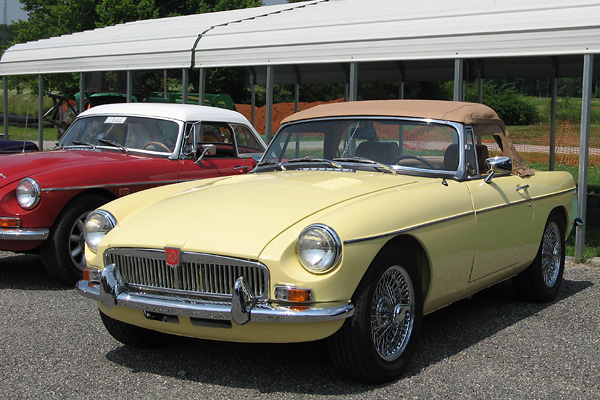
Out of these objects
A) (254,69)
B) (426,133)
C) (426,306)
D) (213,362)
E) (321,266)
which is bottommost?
(213,362)

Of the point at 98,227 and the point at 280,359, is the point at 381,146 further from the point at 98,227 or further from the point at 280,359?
the point at 98,227

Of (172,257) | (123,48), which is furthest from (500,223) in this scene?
(123,48)

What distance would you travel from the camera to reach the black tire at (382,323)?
388cm

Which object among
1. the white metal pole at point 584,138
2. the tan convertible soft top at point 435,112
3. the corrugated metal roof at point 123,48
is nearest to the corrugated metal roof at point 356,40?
the corrugated metal roof at point 123,48

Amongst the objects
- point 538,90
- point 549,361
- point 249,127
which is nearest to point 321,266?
point 549,361

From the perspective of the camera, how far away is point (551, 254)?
6.24m

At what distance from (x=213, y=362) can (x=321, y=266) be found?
113 cm

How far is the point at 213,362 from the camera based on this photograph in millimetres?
4449

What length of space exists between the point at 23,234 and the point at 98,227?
2.01 metres

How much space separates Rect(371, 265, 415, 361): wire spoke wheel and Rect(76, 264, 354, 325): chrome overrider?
328 mm

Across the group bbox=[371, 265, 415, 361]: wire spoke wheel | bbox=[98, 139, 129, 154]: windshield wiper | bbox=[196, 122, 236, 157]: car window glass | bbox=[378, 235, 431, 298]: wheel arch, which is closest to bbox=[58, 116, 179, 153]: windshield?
bbox=[98, 139, 129, 154]: windshield wiper

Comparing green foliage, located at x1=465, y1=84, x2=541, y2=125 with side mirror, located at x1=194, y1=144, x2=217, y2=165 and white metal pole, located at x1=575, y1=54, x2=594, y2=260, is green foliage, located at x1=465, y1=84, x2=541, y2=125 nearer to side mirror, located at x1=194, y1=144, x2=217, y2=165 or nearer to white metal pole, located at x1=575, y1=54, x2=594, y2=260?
white metal pole, located at x1=575, y1=54, x2=594, y2=260

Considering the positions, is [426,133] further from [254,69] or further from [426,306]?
[254,69]

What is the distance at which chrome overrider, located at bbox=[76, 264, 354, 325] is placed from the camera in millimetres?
3705
